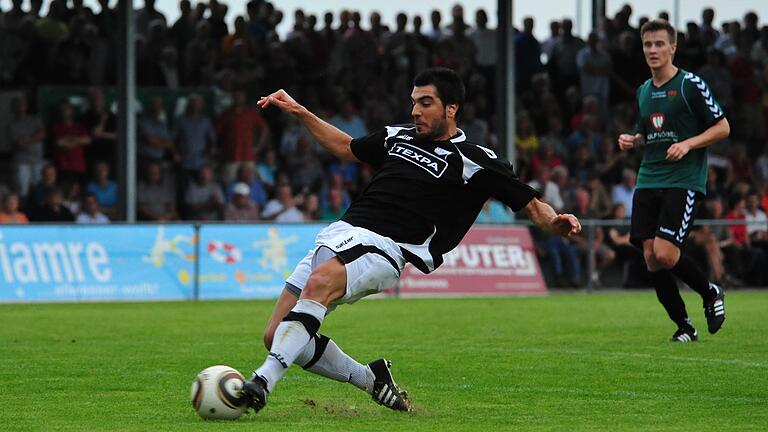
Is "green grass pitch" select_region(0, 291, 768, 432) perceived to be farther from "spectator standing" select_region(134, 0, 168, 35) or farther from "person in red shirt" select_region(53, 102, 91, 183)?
"spectator standing" select_region(134, 0, 168, 35)

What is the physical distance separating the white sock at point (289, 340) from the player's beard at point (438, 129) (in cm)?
110

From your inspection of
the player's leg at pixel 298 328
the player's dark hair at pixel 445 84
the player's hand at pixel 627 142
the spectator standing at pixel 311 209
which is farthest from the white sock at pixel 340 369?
the spectator standing at pixel 311 209

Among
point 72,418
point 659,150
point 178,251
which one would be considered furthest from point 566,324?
point 72,418

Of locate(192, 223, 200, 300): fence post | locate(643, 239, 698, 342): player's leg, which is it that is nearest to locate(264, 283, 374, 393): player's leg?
locate(643, 239, 698, 342): player's leg

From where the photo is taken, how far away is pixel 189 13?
23.3 m

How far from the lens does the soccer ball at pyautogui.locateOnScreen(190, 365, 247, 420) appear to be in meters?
7.17

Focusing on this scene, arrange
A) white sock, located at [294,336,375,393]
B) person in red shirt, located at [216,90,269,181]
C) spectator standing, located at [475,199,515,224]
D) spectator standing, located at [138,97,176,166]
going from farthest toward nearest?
person in red shirt, located at [216,90,269,181] < spectator standing, located at [138,97,176,166] < spectator standing, located at [475,199,515,224] < white sock, located at [294,336,375,393]

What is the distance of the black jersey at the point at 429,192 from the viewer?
302 inches

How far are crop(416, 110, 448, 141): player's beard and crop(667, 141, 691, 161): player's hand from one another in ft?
12.0

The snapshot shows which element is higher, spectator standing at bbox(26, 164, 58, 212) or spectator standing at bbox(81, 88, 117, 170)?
spectator standing at bbox(81, 88, 117, 170)

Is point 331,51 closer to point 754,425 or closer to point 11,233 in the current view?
point 11,233

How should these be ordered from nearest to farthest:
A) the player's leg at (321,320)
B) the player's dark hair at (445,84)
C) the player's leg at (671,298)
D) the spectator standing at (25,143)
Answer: the player's leg at (321,320)
the player's dark hair at (445,84)
the player's leg at (671,298)
the spectator standing at (25,143)

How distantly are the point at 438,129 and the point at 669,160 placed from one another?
425 cm

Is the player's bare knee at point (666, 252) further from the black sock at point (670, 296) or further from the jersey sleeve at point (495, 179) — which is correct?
the jersey sleeve at point (495, 179)
